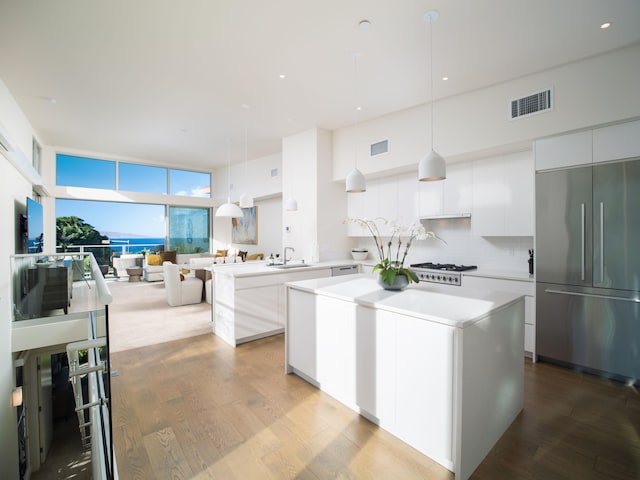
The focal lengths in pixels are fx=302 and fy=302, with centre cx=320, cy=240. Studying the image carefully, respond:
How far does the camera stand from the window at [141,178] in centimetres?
791

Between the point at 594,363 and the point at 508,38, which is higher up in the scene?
the point at 508,38

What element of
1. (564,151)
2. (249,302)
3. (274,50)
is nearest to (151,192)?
(249,302)

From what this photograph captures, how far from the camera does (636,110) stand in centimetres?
264

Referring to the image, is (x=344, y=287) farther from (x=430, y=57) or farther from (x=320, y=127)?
(x=320, y=127)

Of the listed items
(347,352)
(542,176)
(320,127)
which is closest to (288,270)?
(347,352)

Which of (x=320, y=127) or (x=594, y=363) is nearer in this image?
(x=594, y=363)

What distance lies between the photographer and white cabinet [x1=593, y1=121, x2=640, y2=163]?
2701 mm

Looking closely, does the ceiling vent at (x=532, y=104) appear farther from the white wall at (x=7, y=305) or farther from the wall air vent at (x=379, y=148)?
the white wall at (x=7, y=305)

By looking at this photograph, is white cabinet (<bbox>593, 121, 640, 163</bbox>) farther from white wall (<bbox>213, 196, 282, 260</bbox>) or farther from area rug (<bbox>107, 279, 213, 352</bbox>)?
white wall (<bbox>213, 196, 282, 260</bbox>)

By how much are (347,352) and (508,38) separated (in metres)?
3.08

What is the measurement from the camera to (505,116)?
3414mm

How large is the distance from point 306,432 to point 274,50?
335 cm

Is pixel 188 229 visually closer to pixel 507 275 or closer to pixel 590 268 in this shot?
pixel 507 275

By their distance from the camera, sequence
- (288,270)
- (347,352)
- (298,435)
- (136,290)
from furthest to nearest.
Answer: (136,290) → (288,270) → (347,352) → (298,435)
